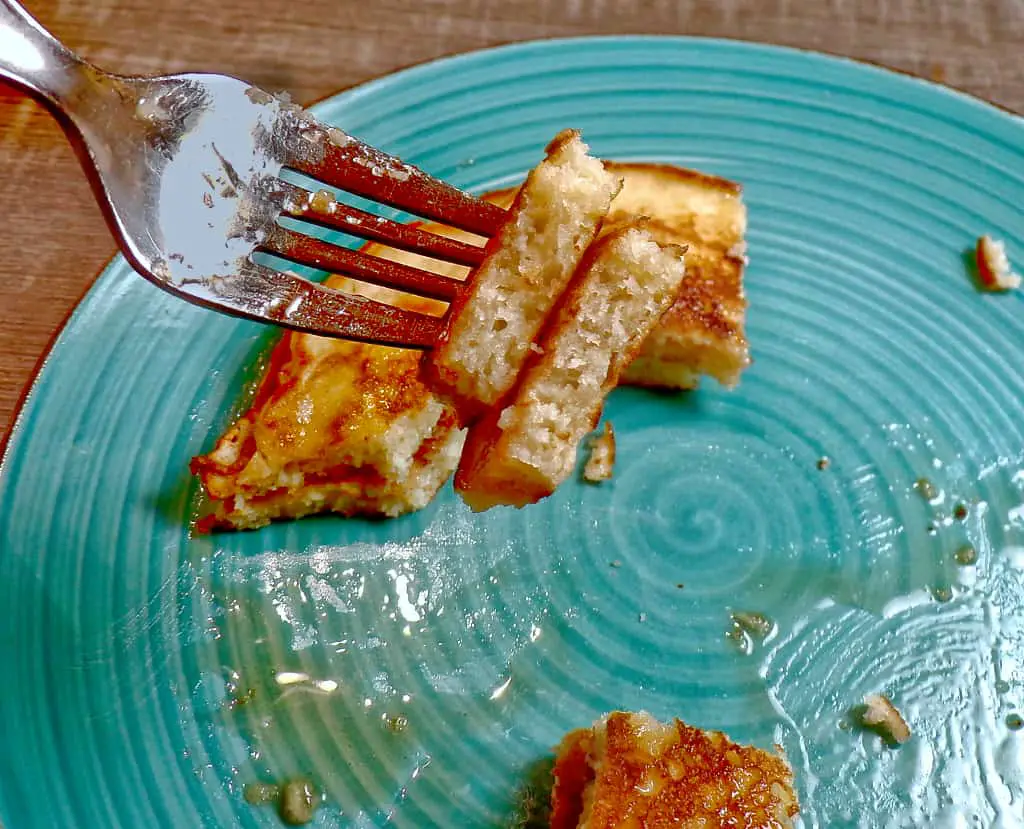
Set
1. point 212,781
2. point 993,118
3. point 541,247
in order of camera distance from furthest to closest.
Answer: point 993,118 → point 212,781 → point 541,247

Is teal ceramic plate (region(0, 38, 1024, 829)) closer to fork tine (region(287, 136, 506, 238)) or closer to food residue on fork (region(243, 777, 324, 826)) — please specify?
food residue on fork (region(243, 777, 324, 826))

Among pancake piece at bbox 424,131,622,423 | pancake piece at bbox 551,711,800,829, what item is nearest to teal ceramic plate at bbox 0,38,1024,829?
pancake piece at bbox 551,711,800,829

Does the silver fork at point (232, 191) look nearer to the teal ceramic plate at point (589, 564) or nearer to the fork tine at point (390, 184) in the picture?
the fork tine at point (390, 184)

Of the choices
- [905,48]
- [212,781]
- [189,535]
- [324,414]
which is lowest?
[212,781]

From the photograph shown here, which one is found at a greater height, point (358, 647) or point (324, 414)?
point (324, 414)

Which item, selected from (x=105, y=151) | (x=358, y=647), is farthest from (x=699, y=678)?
(x=105, y=151)

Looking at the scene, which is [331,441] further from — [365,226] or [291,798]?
[291,798]

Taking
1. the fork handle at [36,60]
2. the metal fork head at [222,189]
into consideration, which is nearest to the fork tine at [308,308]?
the metal fork head at [222,189]

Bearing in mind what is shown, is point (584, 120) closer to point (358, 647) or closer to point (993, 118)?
point (993, 118)

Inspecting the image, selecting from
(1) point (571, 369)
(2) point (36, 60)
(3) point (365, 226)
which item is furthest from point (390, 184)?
(2) point (36, 60)
